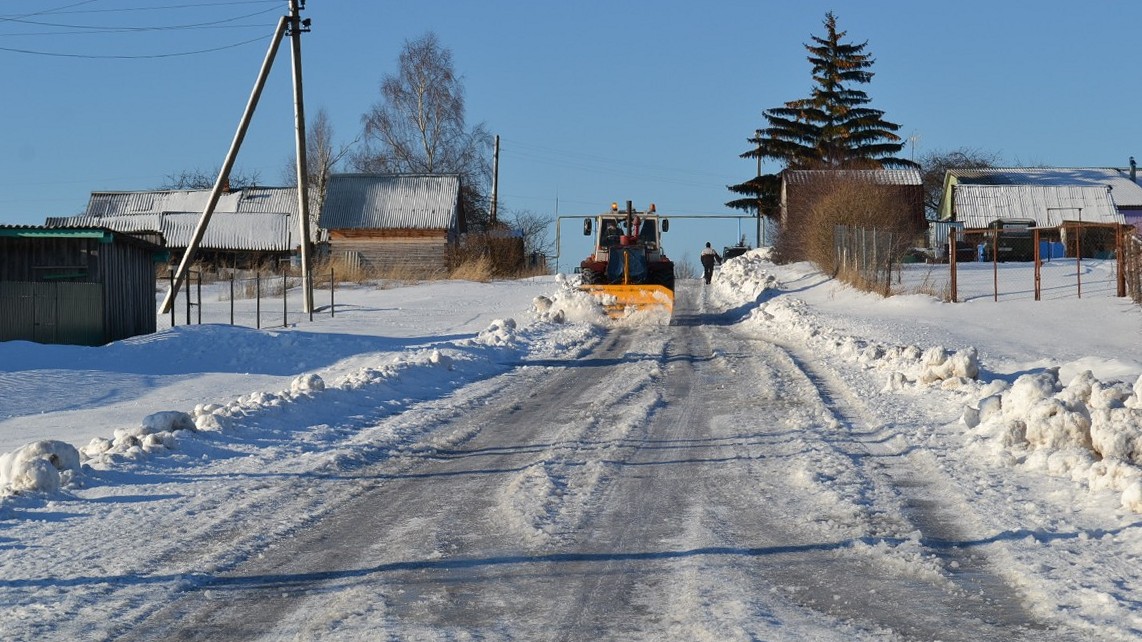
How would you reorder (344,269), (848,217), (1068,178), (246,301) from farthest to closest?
(1068,178), (344,269), (848,217), (246,301)

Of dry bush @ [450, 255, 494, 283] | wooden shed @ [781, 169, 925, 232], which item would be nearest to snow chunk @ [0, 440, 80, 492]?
wooden shed @ [781, 169, 925, 232]

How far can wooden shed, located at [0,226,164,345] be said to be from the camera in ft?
67.8

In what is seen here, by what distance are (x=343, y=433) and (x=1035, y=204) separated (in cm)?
5731

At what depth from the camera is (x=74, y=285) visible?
21.1m

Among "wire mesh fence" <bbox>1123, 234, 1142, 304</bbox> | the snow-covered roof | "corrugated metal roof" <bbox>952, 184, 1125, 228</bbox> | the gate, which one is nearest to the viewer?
the gate

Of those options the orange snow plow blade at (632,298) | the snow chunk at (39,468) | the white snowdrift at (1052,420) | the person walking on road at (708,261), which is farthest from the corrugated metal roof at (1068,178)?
the snow chunk at (39,468)

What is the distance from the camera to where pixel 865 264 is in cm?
3170

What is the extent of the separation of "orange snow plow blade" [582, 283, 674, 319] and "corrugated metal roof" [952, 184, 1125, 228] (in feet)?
128

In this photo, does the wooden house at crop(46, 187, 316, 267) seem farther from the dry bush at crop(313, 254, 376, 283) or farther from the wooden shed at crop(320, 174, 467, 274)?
the wooden shed at crop(320, 174, 467, 274)

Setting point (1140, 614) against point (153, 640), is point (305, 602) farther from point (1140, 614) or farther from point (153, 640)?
point (1140, 614)

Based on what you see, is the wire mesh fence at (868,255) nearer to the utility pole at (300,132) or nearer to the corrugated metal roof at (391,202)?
the utility pole at (300,132)

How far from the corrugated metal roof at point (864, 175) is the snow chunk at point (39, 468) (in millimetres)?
38868

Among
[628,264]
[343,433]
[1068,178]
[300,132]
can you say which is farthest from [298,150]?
[1068,178]

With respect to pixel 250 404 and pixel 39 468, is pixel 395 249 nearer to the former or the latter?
pixel 250 404
